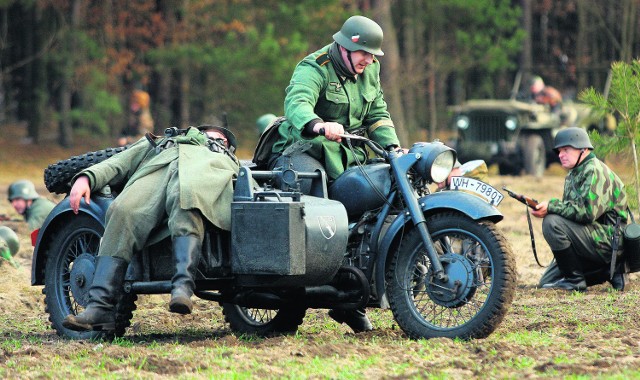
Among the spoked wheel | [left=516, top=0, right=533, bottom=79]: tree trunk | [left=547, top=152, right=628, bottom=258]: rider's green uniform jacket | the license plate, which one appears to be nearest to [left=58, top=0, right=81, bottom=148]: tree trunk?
[left=516, top=0, right=533, bottom=79]: tree trunk

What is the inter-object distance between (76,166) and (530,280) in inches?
A: 199

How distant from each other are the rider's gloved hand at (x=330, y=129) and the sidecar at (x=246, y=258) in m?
0.29

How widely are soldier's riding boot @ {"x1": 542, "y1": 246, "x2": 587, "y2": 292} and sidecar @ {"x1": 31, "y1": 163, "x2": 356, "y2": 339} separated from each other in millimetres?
3037

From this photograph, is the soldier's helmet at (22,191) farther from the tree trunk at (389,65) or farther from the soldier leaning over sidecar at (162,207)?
the tree trunk at (389,65)

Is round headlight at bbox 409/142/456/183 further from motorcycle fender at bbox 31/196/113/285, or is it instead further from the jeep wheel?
the jeep wheel

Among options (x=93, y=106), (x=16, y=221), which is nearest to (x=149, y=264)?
(x=16, y=221)

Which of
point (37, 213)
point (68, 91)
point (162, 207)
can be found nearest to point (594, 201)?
point (162, 207)

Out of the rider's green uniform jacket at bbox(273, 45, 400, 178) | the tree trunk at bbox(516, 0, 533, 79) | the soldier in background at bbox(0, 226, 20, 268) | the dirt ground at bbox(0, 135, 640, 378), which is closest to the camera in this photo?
the dirt ground at bbox(0, 135, 640, 378)

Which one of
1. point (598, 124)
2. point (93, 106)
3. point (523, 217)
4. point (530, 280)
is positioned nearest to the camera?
point (530, 280)

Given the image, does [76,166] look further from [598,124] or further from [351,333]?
[598,124]

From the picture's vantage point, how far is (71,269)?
8477mm

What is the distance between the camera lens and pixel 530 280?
39.8ft

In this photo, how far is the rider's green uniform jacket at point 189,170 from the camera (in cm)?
762

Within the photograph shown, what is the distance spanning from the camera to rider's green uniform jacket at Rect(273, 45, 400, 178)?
8148 millimetres
